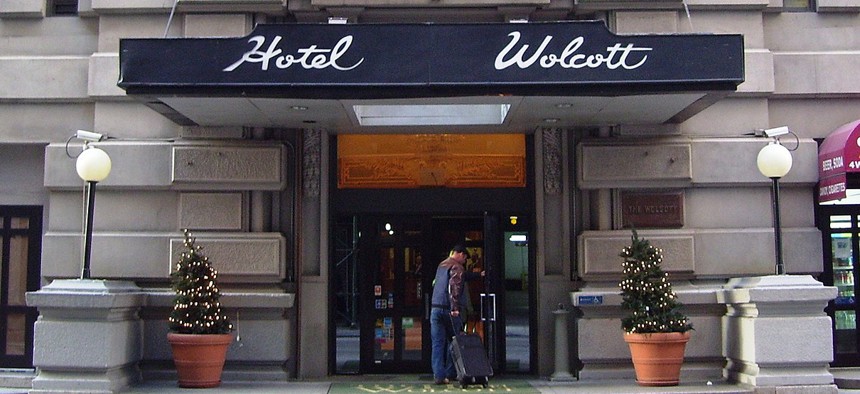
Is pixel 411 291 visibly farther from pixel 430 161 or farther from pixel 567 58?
pixel 567 58

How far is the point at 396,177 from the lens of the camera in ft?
47.6

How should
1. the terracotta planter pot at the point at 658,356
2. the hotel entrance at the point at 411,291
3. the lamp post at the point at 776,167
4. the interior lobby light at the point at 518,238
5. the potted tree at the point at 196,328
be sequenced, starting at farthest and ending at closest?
the interior lobby light at the point at 518,238 < the hotel entrance at the point at 411,291 < the lamp post at the point at 776,167 < the potted tree at the point at 196,328 < the terracotta planter pot at the point at 658,356

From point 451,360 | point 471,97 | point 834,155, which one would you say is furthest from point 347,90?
point 834,155

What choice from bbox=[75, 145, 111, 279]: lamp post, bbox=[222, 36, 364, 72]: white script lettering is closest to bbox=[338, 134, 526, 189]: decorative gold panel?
bbox=[222, 36, 364, 72]: white script lettering

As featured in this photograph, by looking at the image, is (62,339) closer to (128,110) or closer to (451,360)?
(128,110)

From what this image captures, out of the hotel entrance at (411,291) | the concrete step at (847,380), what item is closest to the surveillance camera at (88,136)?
the hotel entrance at (411,291)

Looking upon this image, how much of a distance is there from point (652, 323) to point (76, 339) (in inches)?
302

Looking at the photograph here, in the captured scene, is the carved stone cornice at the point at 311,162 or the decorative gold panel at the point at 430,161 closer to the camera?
the carved stone cornice at the point at 311,162

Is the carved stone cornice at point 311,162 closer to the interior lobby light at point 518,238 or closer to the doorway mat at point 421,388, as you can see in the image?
the doorway mat at point 421,388

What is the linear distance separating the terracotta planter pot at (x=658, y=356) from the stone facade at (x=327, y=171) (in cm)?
100

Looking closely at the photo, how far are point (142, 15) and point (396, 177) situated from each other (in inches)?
181

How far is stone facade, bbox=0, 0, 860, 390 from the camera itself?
1359 centimetres

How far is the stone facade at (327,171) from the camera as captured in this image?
13586mm

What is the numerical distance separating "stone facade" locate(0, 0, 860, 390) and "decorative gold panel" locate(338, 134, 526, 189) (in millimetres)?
523
